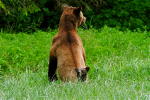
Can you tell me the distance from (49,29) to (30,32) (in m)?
0.73

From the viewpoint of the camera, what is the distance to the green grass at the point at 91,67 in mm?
8844

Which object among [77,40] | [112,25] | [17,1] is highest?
[77,40]

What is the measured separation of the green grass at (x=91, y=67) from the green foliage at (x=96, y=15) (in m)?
1.58

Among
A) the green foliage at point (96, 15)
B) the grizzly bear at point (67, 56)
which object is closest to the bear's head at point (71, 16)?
the grizzly bear at point (67, 56)

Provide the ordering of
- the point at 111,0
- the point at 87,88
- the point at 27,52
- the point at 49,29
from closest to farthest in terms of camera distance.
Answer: the point at 87,88, the point at 27,52, the point at 49,29, the point at 111,0

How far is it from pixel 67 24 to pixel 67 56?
2.42ft

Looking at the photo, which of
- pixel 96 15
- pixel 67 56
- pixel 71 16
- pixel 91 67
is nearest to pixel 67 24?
pixel 71 16

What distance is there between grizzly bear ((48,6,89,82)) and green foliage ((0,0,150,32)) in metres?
9.22

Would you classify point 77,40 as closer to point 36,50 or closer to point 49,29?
point 36,50

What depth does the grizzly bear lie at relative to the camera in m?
10.5

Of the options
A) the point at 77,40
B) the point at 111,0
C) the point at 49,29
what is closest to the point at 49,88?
the point at 77,40

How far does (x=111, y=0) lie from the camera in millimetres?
21734

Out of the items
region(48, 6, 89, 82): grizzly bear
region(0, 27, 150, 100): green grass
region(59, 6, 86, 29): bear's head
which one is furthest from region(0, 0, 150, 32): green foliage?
region(48, 6, 89, 82): grizzly bear

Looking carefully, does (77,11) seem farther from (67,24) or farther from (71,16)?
(67,24)
